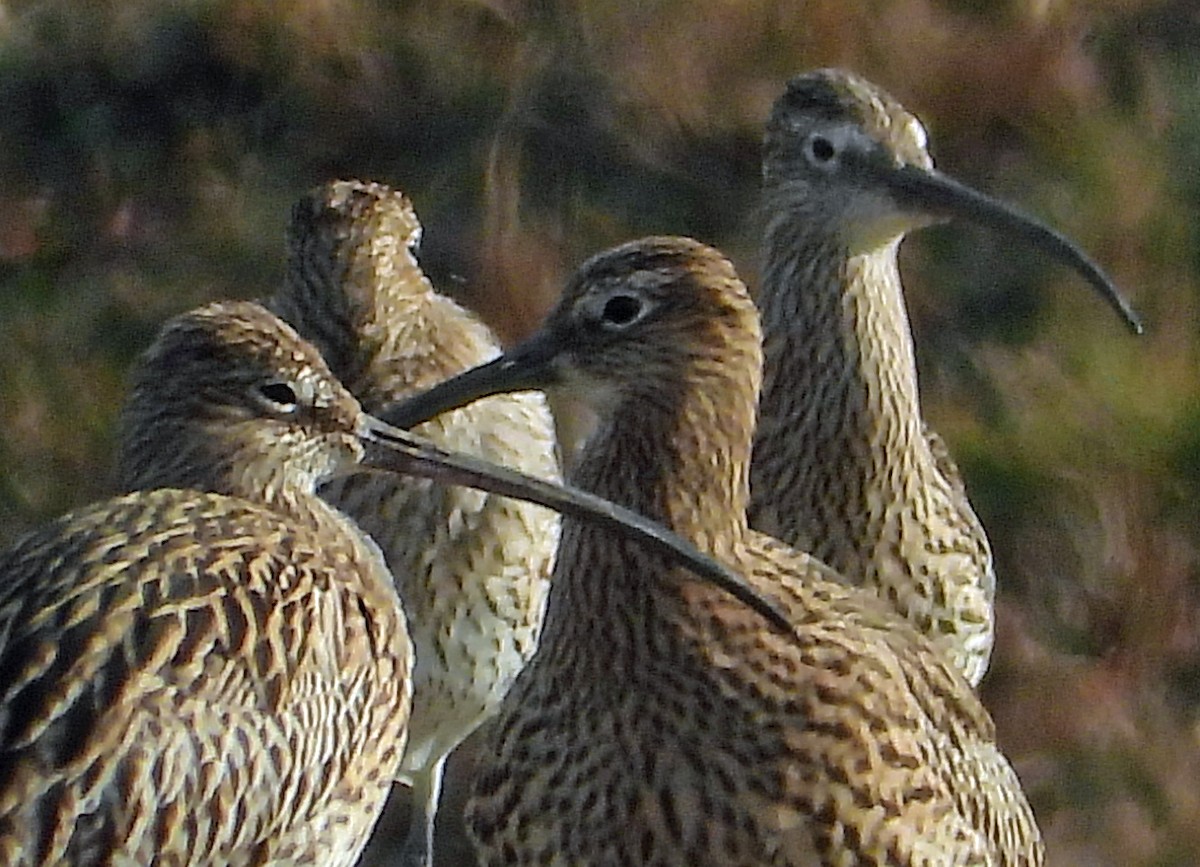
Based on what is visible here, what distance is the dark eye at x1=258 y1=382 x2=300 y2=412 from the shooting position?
4727 millimetres

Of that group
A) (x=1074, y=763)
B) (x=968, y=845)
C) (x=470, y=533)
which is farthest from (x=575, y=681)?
(x=1074, y=763)

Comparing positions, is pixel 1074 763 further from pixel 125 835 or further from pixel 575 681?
pixel 125 835

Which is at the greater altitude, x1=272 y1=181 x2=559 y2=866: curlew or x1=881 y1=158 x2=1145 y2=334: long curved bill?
x1=881 y1=158 x2=1145 y2=334: long curved bill

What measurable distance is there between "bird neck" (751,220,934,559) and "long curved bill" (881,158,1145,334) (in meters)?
0.17

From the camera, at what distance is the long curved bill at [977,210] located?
534 cm

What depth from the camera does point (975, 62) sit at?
27.0 feet

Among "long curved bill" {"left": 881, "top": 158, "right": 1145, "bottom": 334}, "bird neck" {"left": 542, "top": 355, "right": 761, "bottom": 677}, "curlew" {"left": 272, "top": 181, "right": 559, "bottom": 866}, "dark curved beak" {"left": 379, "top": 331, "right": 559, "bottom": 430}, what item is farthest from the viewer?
"curlew" {"left": 272, "top": 181, "right": 559, "bottom": 866}

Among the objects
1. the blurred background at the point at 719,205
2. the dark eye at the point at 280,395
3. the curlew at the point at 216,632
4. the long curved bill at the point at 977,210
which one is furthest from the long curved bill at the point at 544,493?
the blurred background at the point at 719,205

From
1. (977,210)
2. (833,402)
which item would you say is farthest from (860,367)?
(977,210)

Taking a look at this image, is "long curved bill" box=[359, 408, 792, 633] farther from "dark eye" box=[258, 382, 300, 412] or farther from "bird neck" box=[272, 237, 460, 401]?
"bird neck" box=[272, 237, 460, 401]

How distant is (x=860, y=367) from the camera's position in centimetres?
552

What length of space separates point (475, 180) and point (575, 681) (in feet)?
12.2

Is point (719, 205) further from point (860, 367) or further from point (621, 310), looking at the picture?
point (621, 310)

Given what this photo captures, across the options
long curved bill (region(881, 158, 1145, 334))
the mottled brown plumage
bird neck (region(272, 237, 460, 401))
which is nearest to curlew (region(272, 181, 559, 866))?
bird neck (region(272, 237, 460, 401))
